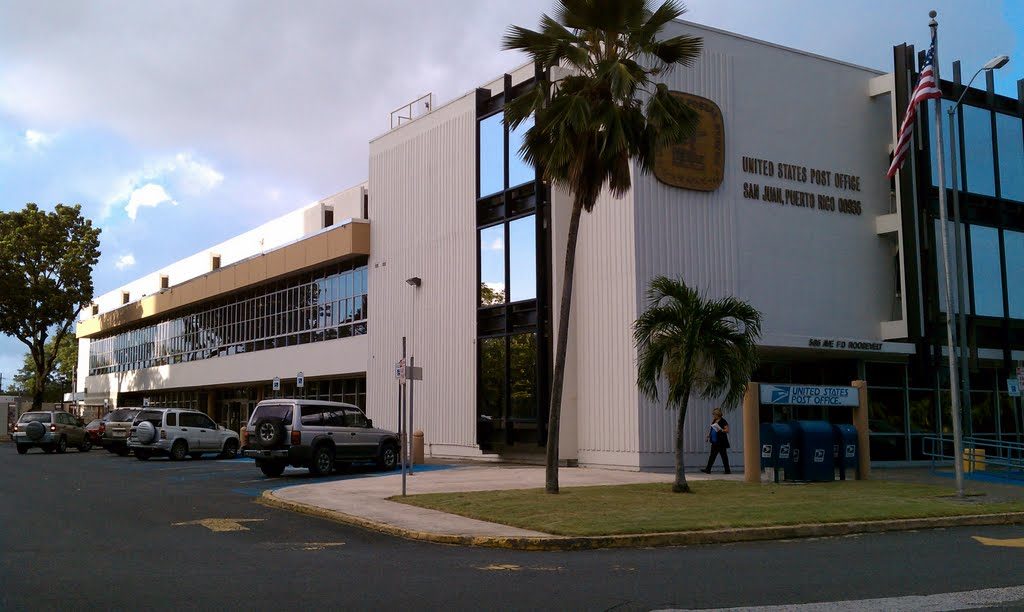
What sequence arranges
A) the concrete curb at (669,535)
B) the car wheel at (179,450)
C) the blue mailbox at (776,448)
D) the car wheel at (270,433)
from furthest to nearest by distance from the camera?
the car wheel at (179,450) → the car wheel at (270,433) → the blue mailbox at (776,448) → the concrete curb at (669,535)

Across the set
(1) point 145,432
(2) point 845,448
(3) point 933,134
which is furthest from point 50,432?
(3) point 933,134

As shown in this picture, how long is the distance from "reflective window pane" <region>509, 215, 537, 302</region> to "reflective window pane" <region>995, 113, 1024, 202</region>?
15.7m

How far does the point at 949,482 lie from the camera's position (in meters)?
22.0

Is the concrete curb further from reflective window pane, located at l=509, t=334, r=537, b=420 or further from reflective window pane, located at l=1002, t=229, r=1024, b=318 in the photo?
reflective window pane, located at l=1002, t=229, r=1024, b=318

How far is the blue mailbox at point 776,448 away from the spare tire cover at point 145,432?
67.0 ft

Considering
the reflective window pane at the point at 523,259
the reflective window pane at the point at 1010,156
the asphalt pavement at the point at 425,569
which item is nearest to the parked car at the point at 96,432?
the reflective window pane at the point at 523,259

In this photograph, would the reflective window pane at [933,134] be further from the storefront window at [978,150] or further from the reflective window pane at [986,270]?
the reflective window pane at [986,270]

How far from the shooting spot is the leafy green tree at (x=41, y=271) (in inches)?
2210

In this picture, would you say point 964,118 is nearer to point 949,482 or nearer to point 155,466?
point 949,482

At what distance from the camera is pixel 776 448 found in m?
20.4

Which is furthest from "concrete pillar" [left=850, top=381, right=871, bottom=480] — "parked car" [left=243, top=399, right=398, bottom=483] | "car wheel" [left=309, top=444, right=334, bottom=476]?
"car wheel" [left=309, top=444, right=334, bottom=476]

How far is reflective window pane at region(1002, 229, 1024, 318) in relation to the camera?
2981 centimetres

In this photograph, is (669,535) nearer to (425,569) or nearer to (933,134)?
(425,569)

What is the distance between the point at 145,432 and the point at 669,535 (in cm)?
2328
